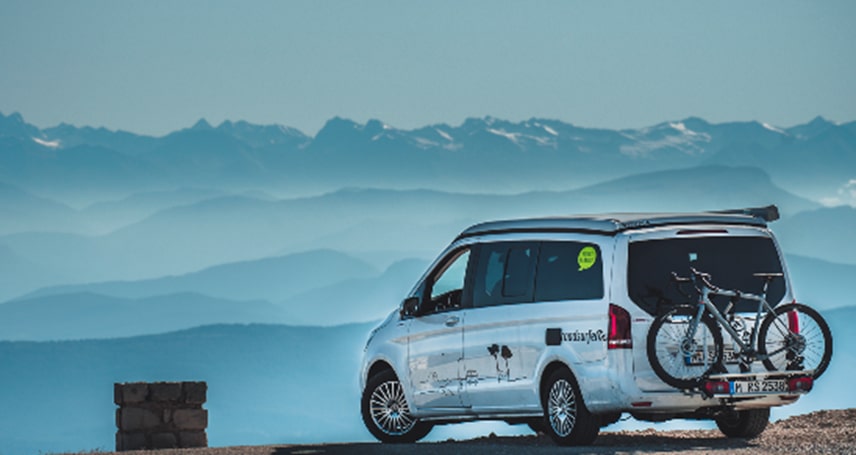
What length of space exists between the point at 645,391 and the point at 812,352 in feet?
6.09

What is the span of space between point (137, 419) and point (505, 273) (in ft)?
17.8

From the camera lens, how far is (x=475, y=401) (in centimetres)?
1681

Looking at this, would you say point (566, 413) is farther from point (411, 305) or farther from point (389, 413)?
point (389, 413)

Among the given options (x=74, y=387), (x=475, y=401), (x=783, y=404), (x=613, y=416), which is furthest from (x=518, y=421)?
(x=74, y=387)

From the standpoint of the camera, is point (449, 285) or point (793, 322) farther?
point (449, 285)

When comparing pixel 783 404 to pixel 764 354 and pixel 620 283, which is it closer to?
pixel 764 354

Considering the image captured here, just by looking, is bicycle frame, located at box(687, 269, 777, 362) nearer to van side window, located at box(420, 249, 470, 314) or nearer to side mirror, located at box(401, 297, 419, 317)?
van side window, located at box(420, 249, 470, 314)

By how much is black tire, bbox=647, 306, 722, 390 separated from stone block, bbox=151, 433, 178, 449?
7032 millimetres

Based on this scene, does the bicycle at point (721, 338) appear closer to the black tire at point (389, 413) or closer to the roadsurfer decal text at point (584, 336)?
the roadsurfer decal text at point (584, 336)

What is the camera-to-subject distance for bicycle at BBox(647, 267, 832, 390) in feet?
48.4

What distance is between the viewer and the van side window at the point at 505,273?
632 inches

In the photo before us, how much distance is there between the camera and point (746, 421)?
1681cm

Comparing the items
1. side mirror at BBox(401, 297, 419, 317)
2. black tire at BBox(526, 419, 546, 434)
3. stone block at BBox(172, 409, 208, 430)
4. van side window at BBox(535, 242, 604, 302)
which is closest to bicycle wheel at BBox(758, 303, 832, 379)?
van side window at BBox(535, 242, 604, 302)

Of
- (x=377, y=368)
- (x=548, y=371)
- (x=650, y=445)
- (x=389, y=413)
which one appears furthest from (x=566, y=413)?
(x=377, y=368)
